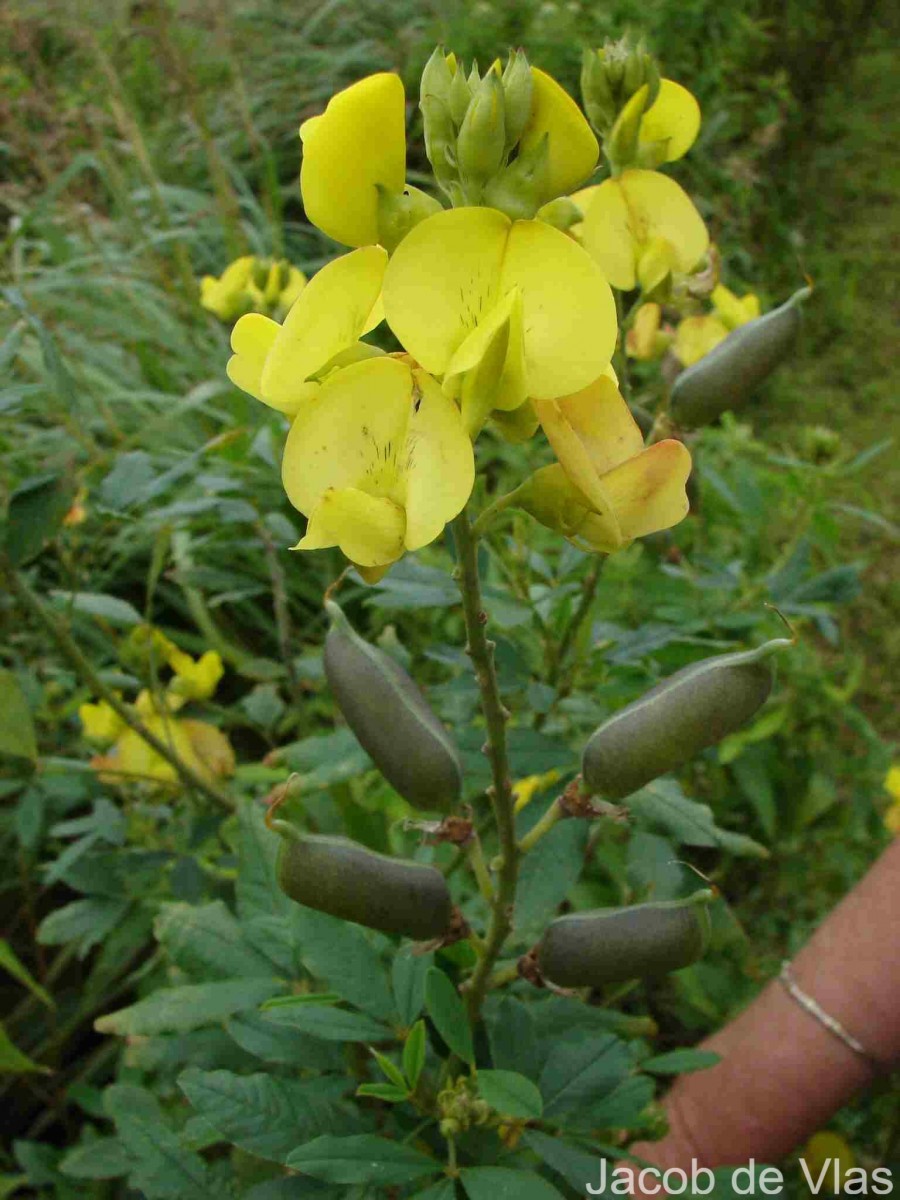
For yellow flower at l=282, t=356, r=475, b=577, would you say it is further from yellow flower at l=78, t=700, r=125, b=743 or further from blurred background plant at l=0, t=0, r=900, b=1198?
yellow flower at l=78, t=700, r=125, b=743

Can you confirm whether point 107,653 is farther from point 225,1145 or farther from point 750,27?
point 750,27

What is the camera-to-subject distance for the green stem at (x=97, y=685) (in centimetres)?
79

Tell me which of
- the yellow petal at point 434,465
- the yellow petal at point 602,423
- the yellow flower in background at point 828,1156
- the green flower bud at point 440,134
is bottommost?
the yellow flower in background at point 828,1156

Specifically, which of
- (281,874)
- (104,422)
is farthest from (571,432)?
(104,422)

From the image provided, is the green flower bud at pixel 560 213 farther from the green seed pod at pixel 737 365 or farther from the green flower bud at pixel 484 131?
the green seed pod at pixel 737 365

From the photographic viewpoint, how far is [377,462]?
17.8 inches

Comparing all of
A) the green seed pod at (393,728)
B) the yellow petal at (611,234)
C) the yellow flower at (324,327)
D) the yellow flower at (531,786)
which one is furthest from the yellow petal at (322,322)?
the yellow flower at (531,786)

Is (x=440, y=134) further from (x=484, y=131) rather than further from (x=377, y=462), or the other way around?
(x=377, y=462)

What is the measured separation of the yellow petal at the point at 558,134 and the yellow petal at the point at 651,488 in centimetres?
12

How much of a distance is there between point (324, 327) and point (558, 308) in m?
0.10

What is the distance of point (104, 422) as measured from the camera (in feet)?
6.41

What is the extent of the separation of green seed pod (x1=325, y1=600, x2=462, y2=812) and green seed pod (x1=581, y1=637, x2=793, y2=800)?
0.08m

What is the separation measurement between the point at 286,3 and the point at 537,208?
3.65 meters

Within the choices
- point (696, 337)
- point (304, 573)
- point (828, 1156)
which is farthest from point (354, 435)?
point (304, 573)
